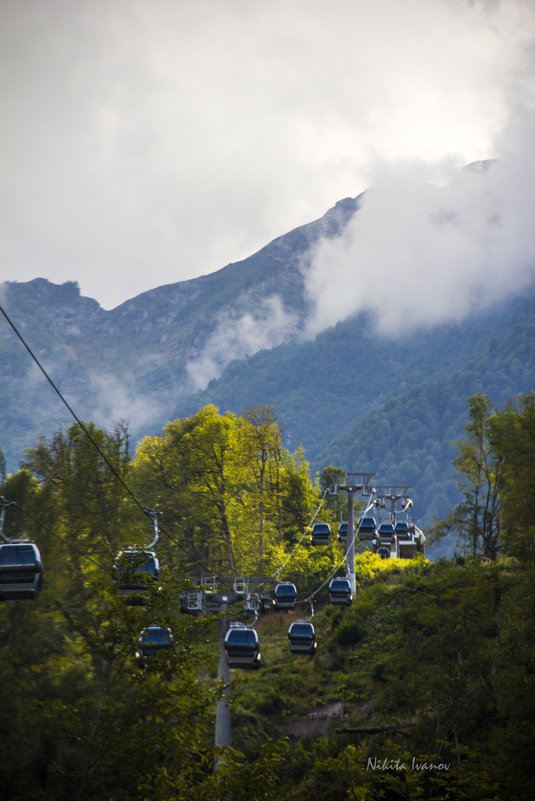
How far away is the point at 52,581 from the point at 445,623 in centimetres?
1526

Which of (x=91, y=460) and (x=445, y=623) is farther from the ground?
(x=91, y=460)

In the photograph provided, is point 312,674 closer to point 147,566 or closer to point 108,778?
point 147,566

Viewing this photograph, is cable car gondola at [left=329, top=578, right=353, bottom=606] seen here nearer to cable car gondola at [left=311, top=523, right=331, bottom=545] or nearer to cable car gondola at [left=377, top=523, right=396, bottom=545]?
cable car gondola at [left=311, top=523, right=331, bottom=545]

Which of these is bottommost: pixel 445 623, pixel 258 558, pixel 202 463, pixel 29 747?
pixel 29 747

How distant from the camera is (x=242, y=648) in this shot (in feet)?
92.2

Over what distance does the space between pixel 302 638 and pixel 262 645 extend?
41.9ft

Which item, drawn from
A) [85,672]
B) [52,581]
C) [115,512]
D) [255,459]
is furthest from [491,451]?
[85,672]

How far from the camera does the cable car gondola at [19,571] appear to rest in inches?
818

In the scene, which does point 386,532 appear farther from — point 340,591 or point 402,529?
point 340,591

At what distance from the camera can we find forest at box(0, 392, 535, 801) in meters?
14.4

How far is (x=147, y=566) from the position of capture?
2356cm

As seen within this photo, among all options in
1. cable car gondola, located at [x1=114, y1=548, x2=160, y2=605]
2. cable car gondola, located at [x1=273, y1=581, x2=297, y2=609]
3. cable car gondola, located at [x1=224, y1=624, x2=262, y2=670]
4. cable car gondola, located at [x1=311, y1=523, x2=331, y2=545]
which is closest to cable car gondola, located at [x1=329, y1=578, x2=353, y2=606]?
cable car gondola, located at [x1=273, y1=581, x2=297, y2=609]

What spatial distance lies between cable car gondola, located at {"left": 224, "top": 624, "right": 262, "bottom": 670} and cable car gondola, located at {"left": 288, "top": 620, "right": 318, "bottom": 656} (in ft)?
25.1

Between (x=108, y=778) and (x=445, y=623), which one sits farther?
(x=445, y=623)
